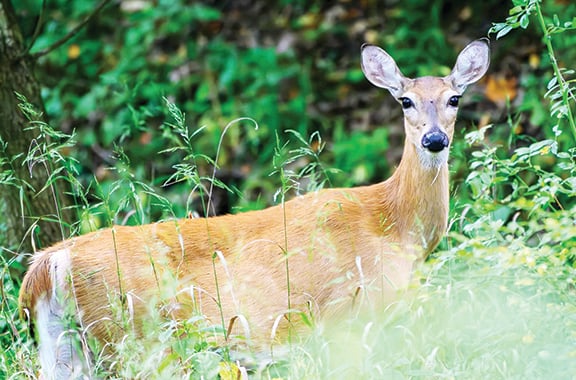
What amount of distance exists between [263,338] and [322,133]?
15.2 ft

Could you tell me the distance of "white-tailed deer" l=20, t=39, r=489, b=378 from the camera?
170 inches

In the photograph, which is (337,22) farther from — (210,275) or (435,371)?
(435,371)

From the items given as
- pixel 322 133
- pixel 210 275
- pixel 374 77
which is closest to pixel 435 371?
pixel 210 275

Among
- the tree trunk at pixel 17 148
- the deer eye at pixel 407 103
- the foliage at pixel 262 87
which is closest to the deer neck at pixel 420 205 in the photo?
the deer eye at pixel 407 103

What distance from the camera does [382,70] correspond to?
16.5ft

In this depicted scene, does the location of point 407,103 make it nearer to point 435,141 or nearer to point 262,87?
point 435,141

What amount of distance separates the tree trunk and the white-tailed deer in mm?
779

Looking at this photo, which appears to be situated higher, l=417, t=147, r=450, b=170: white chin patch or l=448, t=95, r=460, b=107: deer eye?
l=448, t=95, r=460, b=107: deer eye

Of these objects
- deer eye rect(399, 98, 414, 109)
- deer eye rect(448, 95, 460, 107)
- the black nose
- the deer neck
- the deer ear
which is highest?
the deer ear

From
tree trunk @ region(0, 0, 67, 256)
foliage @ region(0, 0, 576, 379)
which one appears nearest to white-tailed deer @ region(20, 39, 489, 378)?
tree trunk @ region(0, 0, 67, 256)

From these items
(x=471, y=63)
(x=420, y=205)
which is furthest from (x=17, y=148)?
(x=471, y=63)

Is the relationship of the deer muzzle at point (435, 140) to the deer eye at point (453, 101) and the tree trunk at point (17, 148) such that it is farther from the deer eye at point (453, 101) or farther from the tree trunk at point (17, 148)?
the tree trunk at point (17, 148)

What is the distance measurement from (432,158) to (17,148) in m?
2.01

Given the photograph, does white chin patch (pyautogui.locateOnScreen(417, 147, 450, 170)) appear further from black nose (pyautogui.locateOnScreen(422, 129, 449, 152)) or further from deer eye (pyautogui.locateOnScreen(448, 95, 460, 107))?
deer eye (pyautogui.locateOnScreen(448, 95, 460, 107))
